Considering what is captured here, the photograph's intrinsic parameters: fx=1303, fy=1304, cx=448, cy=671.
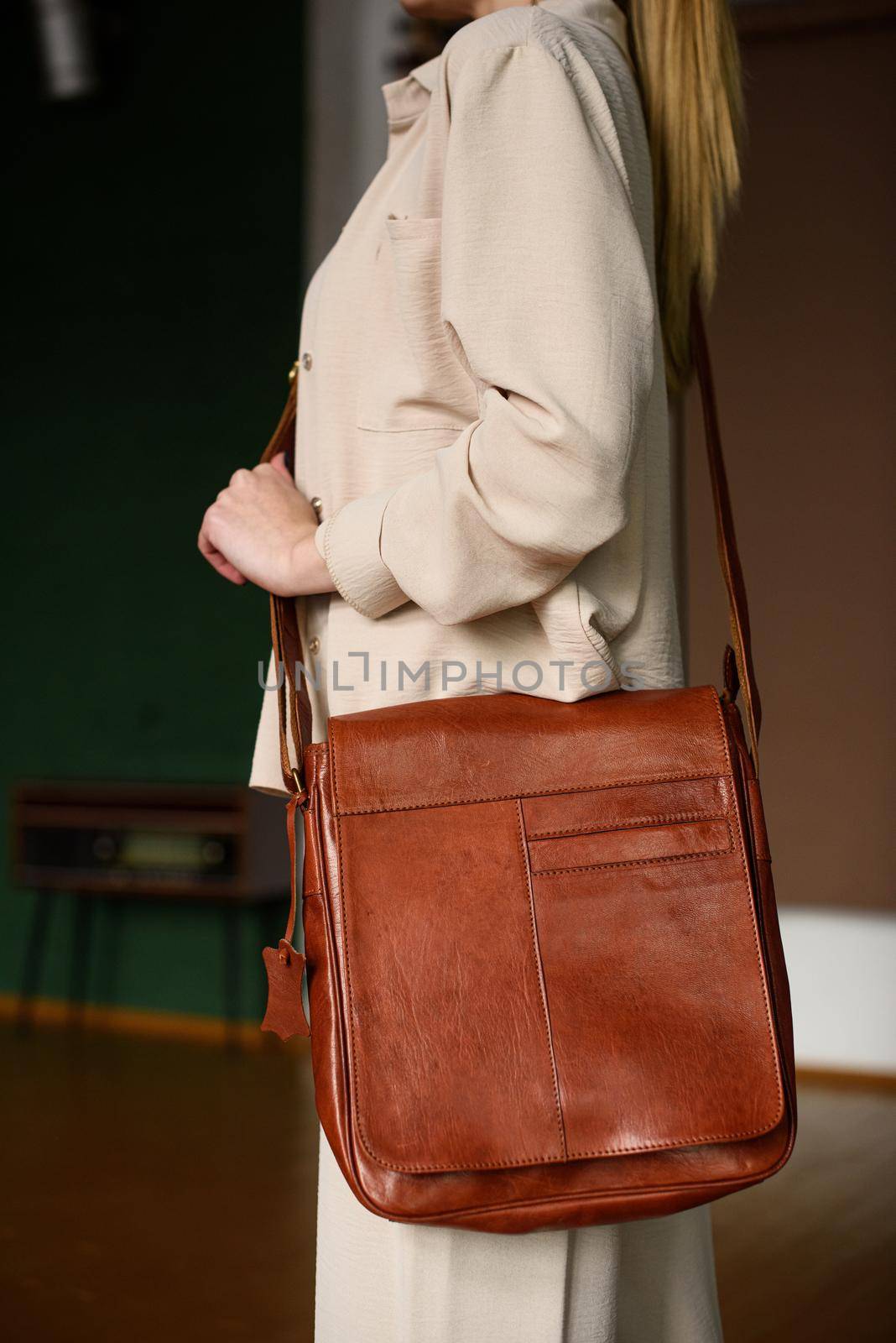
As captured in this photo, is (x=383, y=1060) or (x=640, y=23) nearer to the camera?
(x=383, y=1060)

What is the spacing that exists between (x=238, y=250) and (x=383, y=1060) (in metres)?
3.71

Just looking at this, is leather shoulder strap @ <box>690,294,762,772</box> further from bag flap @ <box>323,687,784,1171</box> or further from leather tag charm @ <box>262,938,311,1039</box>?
leather tag charm @ <box>262,938,311,1039</box>

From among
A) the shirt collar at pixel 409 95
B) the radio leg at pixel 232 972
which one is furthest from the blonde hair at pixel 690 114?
the radio leg at pixel 232 972

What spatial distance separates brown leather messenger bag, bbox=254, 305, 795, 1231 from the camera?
72cm

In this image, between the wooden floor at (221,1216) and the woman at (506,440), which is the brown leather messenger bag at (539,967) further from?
the wooden floor at (221,1216)

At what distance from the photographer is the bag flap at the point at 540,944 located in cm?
73

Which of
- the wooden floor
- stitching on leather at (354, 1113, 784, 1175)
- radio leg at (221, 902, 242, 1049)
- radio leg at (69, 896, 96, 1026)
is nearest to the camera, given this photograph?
stitching on leather at (354, 1113, 784, 1175)

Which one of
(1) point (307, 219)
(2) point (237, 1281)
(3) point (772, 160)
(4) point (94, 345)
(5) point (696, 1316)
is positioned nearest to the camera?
(5) point (696, 1316)

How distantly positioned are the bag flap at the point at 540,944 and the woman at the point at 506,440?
8 centimetres

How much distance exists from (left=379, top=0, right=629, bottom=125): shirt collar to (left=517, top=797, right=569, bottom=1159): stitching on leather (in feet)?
1.64

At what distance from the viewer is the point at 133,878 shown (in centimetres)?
390

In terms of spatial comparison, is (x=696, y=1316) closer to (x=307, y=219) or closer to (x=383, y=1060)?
(x=383, y=1060)

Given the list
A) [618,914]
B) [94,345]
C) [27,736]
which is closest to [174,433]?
[94,345]

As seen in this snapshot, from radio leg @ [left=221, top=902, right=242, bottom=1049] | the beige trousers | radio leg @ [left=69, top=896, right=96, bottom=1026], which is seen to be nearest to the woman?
the beige trousers
